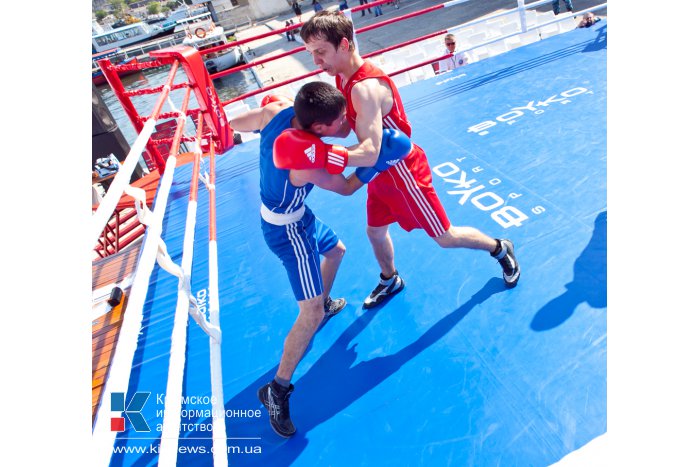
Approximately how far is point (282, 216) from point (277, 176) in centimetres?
19

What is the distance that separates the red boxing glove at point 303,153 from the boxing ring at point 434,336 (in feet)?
2.29

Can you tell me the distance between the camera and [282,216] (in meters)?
1.94

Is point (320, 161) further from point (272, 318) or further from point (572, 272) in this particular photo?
point (572, 272)

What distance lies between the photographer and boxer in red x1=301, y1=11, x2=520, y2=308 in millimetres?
1845

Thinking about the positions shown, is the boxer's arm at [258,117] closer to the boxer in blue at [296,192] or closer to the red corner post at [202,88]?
the boxer in blue at [296,192]

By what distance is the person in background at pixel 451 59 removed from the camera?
574 centimetres

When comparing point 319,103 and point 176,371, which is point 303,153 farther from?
point 176,371

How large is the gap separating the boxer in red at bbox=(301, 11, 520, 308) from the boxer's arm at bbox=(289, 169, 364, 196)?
0.36 feet

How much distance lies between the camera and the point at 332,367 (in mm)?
2176

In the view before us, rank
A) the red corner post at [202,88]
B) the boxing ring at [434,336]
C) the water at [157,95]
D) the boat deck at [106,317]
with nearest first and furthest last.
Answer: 1. the boxing ring at [434,336]
2. the boat deck at [106,317]
3. the red corner post at [202,88]
4. the water at [157,95]

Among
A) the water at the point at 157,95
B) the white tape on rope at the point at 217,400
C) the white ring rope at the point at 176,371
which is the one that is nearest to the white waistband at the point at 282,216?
the white ring rope at the point at 176,371

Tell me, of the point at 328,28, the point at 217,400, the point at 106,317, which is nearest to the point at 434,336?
the point at 217,400

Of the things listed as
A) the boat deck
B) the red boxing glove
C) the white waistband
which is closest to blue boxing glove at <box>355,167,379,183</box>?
the red boxing glove

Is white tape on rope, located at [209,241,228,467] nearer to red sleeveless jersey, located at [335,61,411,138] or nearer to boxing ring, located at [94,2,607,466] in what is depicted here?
boxing ring, located at [94,2,607,466]
